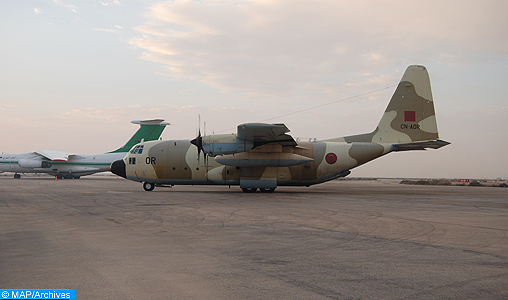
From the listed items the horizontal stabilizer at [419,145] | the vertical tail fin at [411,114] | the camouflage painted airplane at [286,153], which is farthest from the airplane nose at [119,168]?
the horizontal stabilizer at [419,145]

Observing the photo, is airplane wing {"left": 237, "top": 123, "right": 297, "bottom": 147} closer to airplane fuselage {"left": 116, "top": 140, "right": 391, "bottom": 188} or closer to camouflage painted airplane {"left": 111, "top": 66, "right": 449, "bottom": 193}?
camouflage painted airplane {"left": 111, "top": 66, "right": 449, "bottom": 193}

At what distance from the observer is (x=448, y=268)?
579 centimetres

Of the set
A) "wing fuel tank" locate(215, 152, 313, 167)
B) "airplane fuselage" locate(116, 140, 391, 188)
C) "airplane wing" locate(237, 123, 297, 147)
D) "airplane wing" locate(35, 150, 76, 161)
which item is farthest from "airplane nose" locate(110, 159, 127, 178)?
"airplane wing" locate(35, 150, 76, 161)

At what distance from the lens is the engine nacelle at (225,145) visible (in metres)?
23.7

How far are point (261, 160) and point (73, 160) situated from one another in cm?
4170

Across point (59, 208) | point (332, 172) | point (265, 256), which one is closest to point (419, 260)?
point (265, 256)

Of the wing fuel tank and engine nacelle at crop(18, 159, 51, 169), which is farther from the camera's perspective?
engine nacelle at crop(18, 159, 51, 169)

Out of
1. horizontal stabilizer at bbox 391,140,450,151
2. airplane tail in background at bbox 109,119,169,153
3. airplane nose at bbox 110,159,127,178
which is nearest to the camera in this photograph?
horizontal stabilizer at bbox 391,140,450,151

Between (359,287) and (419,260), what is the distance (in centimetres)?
214

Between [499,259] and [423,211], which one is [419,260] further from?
[423,211]

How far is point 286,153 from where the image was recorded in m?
24.6

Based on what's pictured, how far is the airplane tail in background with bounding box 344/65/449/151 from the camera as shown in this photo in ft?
84.8

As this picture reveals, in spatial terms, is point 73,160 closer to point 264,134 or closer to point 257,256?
point 264,134

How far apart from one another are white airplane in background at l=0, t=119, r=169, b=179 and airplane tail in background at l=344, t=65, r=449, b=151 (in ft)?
118
